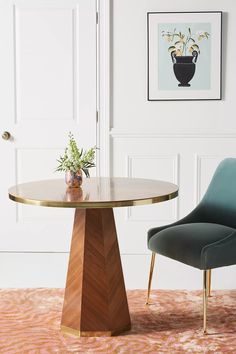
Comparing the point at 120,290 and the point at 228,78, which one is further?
the point at 228,78

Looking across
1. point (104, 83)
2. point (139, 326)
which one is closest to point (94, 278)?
point (139, 326)

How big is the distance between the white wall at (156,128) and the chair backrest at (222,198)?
1259 mm

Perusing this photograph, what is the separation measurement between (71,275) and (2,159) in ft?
6.81

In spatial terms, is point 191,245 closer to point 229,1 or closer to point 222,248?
point 222,248

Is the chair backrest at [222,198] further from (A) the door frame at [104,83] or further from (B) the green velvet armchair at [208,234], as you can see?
(A) the door frame at [104,83]

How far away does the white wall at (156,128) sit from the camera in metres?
4.81

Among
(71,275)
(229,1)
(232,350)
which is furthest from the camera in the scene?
(229,1)

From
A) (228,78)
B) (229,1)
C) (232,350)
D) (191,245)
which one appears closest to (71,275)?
(191,245)

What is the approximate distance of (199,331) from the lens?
10.3 ft

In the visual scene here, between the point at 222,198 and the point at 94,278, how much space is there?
942 mm

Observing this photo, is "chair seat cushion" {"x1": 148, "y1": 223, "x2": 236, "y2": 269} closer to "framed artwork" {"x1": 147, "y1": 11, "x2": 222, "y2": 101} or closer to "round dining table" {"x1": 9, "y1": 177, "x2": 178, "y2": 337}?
"round dining table" {"x1": 9, "y1": 177, "x2": 178, "y2": 337}

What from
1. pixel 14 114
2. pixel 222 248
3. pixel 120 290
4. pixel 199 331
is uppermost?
pixel 14 114

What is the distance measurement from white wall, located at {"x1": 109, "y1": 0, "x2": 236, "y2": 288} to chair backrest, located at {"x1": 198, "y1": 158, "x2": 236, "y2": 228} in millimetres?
1259

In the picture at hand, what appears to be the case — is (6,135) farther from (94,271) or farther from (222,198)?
(94,271)
